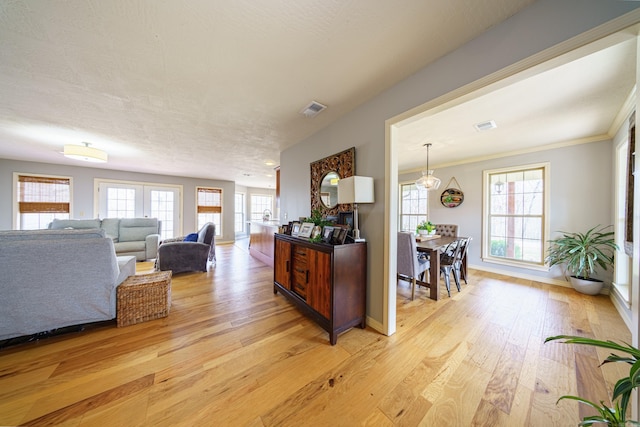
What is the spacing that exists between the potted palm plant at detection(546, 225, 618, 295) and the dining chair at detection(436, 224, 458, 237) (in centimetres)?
131

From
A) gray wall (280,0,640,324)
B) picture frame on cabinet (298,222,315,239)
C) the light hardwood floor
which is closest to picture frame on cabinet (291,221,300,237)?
picture frame on cabinet (298,222,315,239)

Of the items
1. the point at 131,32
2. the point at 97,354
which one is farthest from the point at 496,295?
the point at 131,32

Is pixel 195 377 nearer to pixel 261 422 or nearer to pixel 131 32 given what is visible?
pixel 261 422

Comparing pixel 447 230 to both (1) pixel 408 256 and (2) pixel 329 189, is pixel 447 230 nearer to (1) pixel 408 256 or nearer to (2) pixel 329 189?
(1) pixel 408 256

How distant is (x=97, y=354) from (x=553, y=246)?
20.0 ft

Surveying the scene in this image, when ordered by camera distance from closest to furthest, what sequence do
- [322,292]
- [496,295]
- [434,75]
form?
[434,75]
[322,292]
[496,295]

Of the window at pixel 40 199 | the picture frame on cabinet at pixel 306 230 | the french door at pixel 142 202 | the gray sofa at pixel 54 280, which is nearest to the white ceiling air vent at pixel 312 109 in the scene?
the picture frame on cabinet at pixel 306 230

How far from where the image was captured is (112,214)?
5.89 metres

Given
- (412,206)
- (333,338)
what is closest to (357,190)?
(333,338)

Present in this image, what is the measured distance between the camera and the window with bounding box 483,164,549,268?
3.67m

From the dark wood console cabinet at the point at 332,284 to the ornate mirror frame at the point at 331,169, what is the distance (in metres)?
0.66

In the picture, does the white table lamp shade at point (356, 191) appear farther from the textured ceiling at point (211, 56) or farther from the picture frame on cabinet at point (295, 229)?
the textured ceiling at point (211, 56)

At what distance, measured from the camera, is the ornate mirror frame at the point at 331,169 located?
2406 mm

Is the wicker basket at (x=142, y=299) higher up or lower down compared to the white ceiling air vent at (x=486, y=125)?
lower down
